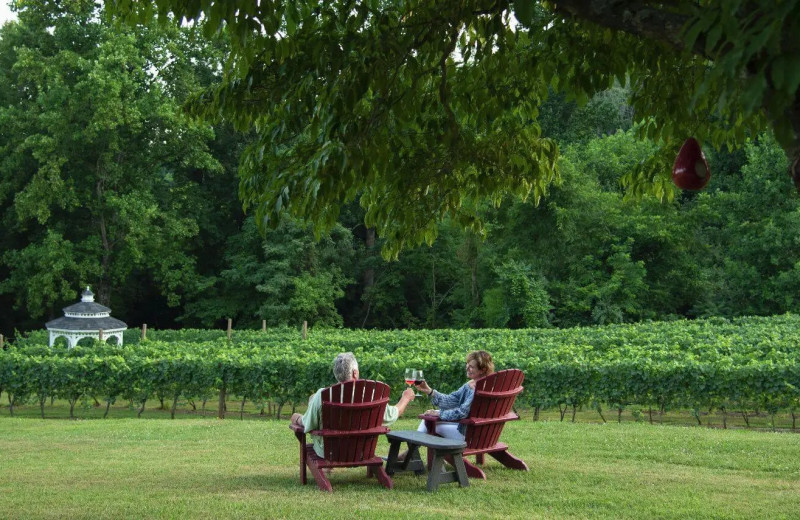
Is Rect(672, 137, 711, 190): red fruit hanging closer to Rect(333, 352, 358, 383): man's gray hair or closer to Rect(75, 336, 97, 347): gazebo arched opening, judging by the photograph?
Rect(333, 352, 358, 383): man's gray hair

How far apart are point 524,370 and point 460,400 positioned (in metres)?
7.31

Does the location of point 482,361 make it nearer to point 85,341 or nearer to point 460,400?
point 460,400

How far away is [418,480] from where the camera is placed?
7320mm

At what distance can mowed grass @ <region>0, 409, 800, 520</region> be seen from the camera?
6203 mm

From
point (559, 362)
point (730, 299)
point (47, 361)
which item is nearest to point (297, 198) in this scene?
point (559, 362)

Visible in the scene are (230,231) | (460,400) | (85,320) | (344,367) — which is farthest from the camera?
(230,231)

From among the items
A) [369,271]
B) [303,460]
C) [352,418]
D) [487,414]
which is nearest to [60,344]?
[369,271]

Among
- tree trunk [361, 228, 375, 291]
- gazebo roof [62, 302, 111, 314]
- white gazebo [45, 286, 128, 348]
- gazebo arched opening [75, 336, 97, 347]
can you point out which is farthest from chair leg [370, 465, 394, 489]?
tree trunk [361, 228, 375, 291]

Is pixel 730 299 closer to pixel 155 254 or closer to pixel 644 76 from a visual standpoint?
pixel 155 254

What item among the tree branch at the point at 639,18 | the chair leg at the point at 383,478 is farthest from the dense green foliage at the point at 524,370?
the tree branch at the point at 639,18

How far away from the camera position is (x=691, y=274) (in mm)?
36125

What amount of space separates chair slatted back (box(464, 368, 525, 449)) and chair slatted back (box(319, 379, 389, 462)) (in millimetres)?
748

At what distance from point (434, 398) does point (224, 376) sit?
9679 mm

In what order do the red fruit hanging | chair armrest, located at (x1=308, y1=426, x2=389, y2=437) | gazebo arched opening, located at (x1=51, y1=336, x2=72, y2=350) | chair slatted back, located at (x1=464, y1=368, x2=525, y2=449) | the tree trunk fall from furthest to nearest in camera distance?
the tree trunk → gazebo arched opening, located at (x1=51, y1=336, x2=72, y2=350) → chair slatted back, located at (x1=464, y1=368, x2=525, y2=449) → chair armrest, located at (x1=308, y1=426, x2=389, y2=437) → the red fruit hanging
